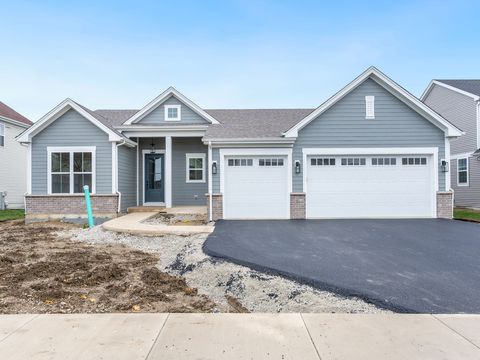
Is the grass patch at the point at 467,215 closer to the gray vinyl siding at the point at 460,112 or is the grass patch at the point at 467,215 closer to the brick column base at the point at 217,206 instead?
the gray vinyl siding at the point at 460,112

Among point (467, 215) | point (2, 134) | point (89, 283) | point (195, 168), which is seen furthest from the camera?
point (2, 134)

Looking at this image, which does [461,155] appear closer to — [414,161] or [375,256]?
[414,161]

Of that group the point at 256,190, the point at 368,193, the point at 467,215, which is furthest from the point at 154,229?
the point at 467,215

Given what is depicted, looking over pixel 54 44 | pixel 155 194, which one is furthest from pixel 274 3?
pixel 54 44

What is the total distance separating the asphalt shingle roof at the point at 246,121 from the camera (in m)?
12.0

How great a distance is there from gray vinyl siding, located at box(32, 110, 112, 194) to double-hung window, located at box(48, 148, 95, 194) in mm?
213

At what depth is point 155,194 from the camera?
15430 mm

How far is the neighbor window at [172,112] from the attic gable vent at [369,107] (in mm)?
8337

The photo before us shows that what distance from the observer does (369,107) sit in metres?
11.9

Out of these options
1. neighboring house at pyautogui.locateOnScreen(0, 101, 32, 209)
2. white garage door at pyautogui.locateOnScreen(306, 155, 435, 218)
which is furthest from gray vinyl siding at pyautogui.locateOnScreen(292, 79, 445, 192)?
neighboring house at pyautogui.locateOnScreen(0, 101, 32, 209)

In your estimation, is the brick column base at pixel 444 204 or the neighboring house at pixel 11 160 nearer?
the brick column base at pixel 444 204

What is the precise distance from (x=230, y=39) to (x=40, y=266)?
15.7 meters

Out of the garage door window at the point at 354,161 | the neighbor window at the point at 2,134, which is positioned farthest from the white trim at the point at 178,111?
the neighbor window at the point at 2,134

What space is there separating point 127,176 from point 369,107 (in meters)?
10.4
